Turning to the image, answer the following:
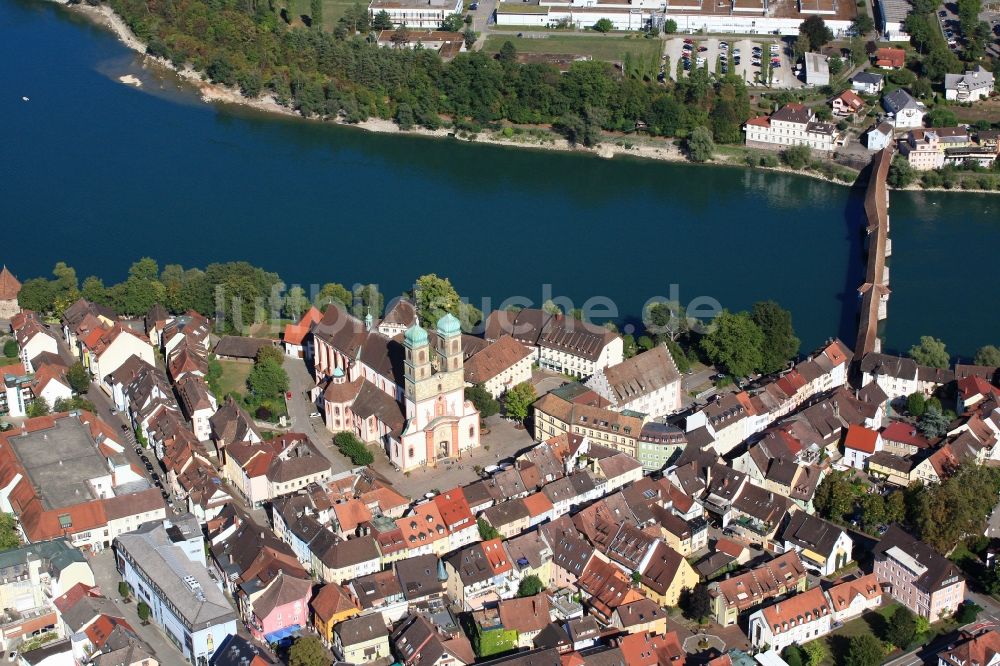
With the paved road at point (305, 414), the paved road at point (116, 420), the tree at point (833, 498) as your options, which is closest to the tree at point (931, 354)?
the tree at point (833, 498)

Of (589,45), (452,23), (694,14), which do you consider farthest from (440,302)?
(694,14)

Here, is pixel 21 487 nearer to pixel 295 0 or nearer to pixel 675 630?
pixel 675 630

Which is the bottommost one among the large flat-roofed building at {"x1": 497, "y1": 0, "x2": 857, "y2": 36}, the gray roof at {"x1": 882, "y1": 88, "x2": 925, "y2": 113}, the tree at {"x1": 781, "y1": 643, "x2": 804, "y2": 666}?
the tree at {"x1": 781, "y1": 643, "x2": 804, "y2": 666}

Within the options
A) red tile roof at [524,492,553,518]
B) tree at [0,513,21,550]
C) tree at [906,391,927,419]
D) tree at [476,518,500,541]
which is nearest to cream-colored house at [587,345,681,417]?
red tile roof at [524,492,553,518]

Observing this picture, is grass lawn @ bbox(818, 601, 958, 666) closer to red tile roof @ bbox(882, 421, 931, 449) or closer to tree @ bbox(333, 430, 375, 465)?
red tile roof @ bbox(882, 421, 931, 449)

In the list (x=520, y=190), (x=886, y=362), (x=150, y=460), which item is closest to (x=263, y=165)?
(x=520, y=190)

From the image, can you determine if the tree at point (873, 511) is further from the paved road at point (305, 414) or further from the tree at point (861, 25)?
the tree at point (861, 25)

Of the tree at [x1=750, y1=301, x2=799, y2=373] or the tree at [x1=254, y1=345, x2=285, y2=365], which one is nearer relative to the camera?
the tree at [x1=254, y1=345, x2=285, y2=365]

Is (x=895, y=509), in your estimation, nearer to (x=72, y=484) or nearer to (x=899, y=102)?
(x=72, y=484)
